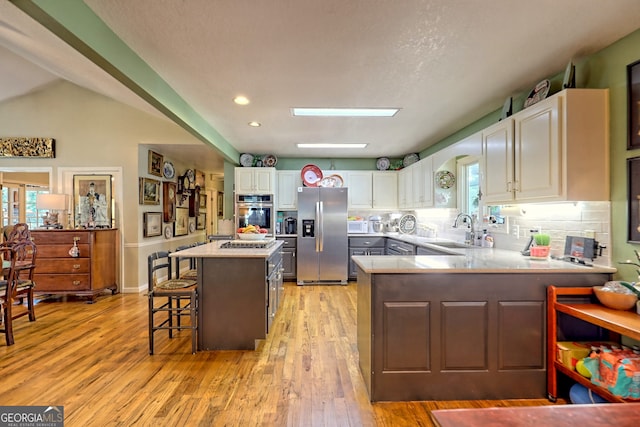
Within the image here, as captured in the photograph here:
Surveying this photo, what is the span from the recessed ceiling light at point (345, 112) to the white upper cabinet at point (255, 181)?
7.40 ft

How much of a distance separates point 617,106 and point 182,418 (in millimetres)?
3433

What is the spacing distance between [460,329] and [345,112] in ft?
8.05

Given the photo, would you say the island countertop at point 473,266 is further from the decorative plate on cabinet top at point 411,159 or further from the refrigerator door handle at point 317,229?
the decorative plate on cabinet top at point 411,159

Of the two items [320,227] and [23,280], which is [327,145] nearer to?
[320,227]

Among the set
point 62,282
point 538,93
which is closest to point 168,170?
point 62,282

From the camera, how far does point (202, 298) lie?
2.81m

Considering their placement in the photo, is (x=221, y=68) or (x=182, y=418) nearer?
(x=182, y=418)

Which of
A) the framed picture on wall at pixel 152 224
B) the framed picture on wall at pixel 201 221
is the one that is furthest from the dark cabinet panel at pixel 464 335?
the framed picture on wall at pixel 201 221

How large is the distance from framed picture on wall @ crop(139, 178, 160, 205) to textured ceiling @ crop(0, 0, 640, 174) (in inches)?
78.8

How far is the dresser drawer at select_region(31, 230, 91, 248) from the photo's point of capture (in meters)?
4.29

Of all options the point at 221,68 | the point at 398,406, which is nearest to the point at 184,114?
the point at 221,68

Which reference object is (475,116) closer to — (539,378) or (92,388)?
(539,378)

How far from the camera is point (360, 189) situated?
594 centimetres

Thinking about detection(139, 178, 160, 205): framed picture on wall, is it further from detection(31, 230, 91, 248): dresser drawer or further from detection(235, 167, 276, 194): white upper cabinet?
detection(235, 167, 276, 194): white upper cabinet
